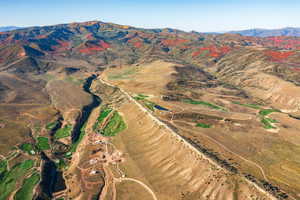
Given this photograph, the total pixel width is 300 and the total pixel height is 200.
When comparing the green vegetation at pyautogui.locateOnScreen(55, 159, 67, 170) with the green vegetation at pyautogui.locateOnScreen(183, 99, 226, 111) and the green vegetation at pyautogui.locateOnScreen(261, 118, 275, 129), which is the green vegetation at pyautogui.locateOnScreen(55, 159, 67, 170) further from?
the green vegetation at pyautogui.locateOnScreen(261, 118, 275, 129)

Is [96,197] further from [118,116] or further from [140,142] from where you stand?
[118,116]

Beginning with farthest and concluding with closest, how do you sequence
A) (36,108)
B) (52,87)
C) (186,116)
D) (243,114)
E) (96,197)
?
1. (52,87)
2. (36,108)
3. (243,114)
4. (186,116)
5. (96,197)

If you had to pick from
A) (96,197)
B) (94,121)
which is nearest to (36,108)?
(94,121)

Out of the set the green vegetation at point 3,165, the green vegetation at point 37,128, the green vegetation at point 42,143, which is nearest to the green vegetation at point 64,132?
the green vegetation at point 42,143

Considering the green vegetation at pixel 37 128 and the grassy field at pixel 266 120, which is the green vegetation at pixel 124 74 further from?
the grassy field at pixel 266 120

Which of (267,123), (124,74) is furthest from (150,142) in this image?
(124,74)

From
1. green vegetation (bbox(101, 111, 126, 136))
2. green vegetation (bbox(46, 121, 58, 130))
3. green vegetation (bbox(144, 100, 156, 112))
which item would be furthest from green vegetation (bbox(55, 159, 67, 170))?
green vegetation (bbox(144, 100, 156, 112))
